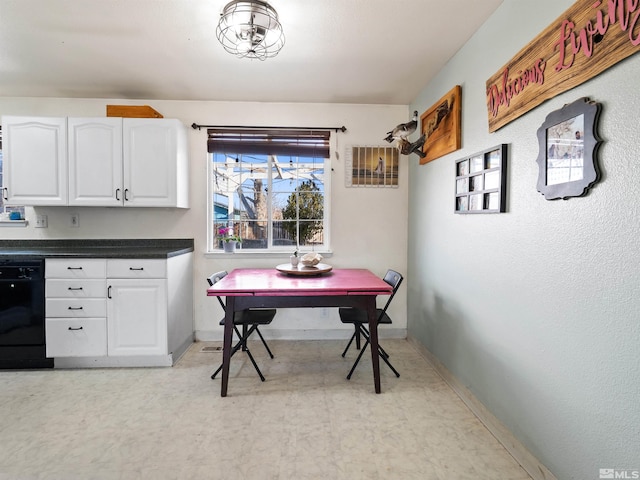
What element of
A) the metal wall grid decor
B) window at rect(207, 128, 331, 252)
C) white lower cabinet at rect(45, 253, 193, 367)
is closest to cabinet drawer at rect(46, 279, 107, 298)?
white lower cabinet at rect(45, 253, 193, 367)

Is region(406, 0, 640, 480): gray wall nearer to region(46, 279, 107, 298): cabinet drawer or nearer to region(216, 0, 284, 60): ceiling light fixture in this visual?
region(216, 0, 284, 60): ceiling light fixture

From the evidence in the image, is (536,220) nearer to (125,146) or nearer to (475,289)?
(475,289)

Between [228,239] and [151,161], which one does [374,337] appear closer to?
[228,239]

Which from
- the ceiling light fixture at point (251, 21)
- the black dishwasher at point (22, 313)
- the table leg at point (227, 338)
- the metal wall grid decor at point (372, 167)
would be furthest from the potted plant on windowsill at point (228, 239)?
the ceiling light fixture at point (251, 21)

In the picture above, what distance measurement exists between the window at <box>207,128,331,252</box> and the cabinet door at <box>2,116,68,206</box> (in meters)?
1.32

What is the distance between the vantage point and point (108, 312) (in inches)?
110

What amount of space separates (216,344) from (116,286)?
113cm

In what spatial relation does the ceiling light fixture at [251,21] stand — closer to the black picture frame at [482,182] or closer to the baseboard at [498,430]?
the black picture frame at [482,182]

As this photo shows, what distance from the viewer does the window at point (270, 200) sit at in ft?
11.8

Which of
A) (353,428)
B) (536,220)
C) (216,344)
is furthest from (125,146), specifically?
(536,220)

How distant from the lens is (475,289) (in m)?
2.20

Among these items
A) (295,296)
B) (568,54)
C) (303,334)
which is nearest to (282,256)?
(303,334)

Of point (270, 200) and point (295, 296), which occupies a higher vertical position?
point (270, 200)

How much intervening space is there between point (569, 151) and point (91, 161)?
11.7ft
